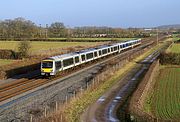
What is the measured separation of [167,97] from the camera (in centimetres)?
3138

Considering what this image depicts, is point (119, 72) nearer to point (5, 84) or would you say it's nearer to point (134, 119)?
point (5, 84)

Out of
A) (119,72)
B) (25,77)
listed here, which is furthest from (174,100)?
(25,77)

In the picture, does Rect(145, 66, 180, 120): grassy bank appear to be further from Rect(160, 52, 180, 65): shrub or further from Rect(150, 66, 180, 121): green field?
Rect(160, 52, 180, 65): shrub

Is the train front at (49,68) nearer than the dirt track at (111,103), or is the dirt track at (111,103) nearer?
Answer: the dirt track at (111,103)

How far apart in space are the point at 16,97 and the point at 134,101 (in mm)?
11361

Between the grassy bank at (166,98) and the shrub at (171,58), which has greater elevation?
the shrub at (171,58)

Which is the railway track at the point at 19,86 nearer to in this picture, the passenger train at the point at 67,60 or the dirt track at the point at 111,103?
the passenger train at the point at 67,60

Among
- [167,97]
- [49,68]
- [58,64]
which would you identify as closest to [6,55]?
[58,64]

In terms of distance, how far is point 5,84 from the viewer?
38562 millimetres

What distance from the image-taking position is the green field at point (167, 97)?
24.8 m

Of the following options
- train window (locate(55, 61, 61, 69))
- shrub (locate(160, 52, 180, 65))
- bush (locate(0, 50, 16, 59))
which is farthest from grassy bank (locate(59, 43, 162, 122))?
bush (locate(0, 50, 16, 59))

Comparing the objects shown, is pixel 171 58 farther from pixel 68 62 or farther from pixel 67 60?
pixel 67 60

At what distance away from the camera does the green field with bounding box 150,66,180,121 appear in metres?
24.8

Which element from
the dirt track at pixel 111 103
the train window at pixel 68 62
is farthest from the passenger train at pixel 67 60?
the dirt track at pixel 111 103
